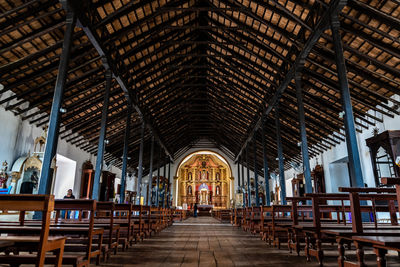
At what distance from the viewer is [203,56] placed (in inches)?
393

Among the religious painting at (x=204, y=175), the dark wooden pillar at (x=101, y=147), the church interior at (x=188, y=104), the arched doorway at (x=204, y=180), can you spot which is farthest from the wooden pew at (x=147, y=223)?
the religious painting at (x=204, y=175)

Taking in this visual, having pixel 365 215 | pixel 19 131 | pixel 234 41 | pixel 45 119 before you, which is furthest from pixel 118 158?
pixel 365 215

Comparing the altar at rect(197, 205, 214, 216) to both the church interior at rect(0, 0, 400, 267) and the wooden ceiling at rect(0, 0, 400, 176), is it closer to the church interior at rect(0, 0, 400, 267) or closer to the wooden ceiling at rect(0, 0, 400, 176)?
the church interior at rect(0, 0, 400, 267)

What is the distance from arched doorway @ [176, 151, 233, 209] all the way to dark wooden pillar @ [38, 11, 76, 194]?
1869 centimetres

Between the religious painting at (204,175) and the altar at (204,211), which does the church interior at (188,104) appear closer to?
the altar at (204,211)

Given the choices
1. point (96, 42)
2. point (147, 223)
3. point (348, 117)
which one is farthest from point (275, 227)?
point (96, 42)

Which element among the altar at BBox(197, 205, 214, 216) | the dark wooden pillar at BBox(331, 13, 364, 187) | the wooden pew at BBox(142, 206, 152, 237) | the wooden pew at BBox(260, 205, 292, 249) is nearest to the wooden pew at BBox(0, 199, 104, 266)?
the wooden pew at BBox(142, 206, 152, 237)

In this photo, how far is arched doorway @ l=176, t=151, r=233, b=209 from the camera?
917 inches

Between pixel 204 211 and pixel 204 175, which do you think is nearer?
pixel 204 211

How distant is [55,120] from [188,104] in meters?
10.6

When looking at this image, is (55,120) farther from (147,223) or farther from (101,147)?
(147,223)

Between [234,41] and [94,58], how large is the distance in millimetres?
4450

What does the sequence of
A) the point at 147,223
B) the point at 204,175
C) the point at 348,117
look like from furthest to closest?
1. the point at 204,175
2. the point at 147,223
3. the point at 348,117

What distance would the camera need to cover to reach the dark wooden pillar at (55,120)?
15.1ft
